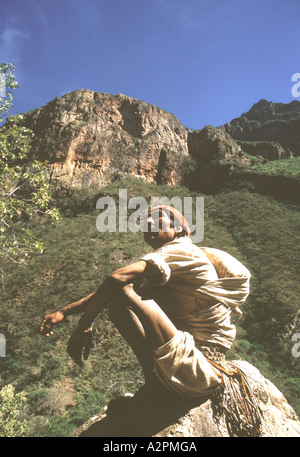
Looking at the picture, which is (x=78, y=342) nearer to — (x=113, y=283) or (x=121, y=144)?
(x=113, y=283)

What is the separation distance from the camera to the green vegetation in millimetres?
8734

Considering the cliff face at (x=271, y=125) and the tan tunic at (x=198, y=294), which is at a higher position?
the cliff face at (x=271, y=125)

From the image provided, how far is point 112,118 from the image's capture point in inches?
1892

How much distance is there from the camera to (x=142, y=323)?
1502 millimetres

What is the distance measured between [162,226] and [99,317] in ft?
41.6

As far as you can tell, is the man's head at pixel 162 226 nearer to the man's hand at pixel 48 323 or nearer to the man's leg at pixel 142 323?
the man's leg at pixel 142 323

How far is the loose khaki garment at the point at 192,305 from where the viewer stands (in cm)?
146

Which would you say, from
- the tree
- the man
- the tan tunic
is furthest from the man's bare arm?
the tree

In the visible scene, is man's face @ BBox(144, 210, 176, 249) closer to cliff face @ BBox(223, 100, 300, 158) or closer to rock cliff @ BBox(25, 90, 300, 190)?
rock cliff @ BBox(25, 90, 300, 190)

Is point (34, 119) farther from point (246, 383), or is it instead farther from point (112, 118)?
point (246, 383)

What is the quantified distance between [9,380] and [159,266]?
36.5ft

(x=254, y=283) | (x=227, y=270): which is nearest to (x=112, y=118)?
(x=254, y=283)

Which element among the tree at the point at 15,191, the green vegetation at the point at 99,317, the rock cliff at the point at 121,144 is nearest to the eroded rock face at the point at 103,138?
the rock cliff at the point at 121,144

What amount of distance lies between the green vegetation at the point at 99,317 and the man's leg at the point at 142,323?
4.61 metres
